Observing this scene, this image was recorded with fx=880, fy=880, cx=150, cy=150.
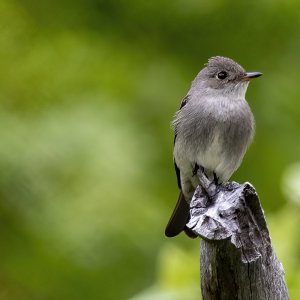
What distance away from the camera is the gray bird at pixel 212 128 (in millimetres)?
4969

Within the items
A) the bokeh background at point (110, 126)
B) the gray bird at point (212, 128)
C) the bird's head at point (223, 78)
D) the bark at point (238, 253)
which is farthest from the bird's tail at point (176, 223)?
the bark at point (238, 253)

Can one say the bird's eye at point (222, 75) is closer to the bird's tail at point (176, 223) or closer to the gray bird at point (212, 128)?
the gray bird at point (212, 128)

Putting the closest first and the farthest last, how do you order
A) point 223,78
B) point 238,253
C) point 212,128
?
point 238,253
point 212,128
point 223,78

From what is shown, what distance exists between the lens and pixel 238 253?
278 centimetres

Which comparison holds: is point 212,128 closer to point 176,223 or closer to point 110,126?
point 176,223

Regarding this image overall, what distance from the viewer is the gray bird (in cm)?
497

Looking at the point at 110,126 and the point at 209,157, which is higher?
the point at 110,126

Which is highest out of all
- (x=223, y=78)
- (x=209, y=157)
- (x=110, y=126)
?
(x=223, y=78)

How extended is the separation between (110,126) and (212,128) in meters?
0.69

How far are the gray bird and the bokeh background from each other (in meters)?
0.32

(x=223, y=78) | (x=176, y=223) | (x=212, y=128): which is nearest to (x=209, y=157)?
(x=212, y=128)

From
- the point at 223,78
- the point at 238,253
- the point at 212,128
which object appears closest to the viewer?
the point at 238,253

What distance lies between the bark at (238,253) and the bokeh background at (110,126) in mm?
1453

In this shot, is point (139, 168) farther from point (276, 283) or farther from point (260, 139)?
point (276, 283)
